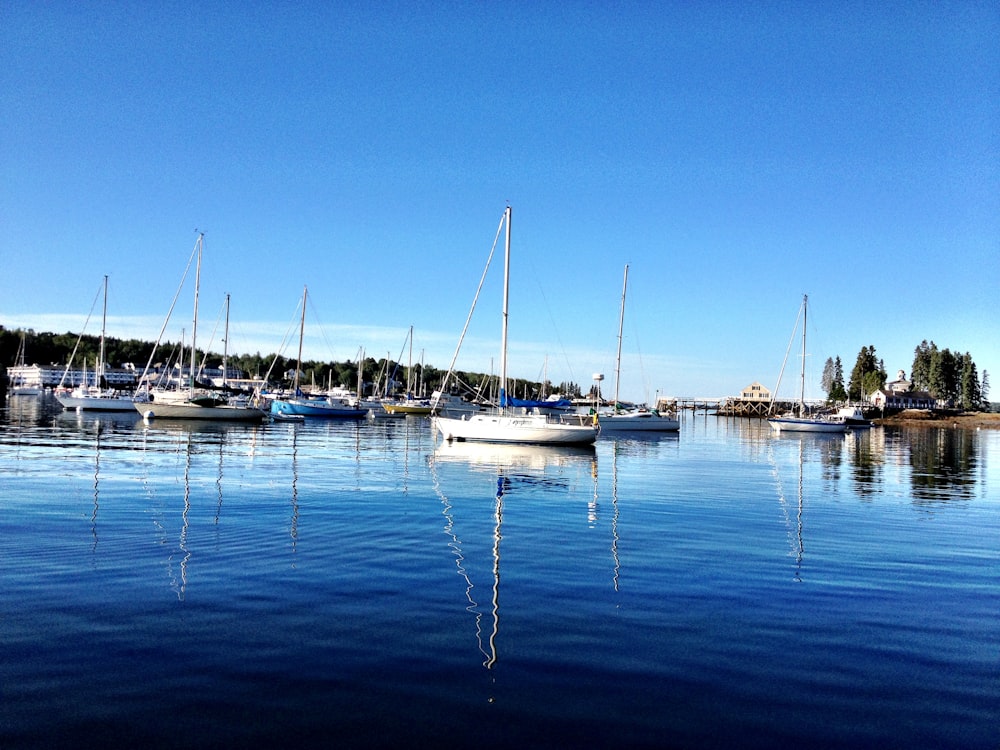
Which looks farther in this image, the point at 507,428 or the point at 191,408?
the point at 191,408

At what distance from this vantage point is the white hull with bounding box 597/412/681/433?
8362cm

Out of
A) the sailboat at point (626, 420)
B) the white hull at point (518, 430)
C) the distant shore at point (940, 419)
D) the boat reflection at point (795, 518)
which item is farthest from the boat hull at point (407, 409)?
the distant shore at point (940, 419)

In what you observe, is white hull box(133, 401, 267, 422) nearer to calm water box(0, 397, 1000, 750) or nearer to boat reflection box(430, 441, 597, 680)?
boat reflection box(430, 441, 597, 680)

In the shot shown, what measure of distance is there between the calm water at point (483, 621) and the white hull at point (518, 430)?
24056 mm

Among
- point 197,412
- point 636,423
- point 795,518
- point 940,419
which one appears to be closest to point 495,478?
point 795,518

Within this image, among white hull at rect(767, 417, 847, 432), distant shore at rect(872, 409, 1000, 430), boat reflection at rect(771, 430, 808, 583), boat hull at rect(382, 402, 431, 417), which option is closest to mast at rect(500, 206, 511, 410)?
boat reflection at rect(771, 430, 808, 583)

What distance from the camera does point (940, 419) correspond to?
173 metres

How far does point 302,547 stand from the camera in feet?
52.2

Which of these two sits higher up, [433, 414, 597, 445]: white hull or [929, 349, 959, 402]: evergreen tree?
[929, 349, 959, 402]: evergreen tree

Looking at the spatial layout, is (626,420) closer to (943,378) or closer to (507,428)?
(507,428)

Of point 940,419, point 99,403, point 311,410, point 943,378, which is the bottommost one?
point 311,410

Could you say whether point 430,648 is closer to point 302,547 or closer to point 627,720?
point 627,720

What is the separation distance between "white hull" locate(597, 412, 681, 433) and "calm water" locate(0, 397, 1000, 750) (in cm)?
5815

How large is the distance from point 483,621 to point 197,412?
71.5 metres
